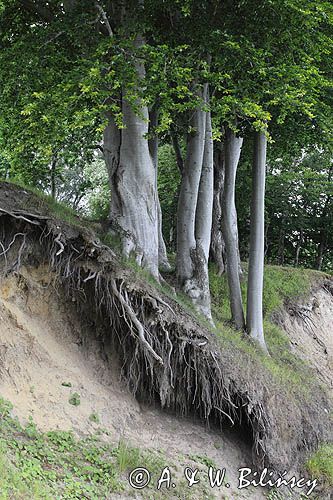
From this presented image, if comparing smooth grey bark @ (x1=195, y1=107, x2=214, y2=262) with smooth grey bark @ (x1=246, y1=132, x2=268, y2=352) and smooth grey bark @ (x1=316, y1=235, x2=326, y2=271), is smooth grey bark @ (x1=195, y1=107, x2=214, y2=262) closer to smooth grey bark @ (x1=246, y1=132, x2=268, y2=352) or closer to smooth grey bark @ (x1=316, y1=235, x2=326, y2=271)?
smooth grey bark @ (x1=246, y1=132, x2=268, y2=352)

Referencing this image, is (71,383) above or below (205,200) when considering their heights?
below

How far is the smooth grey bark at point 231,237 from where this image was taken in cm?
1329

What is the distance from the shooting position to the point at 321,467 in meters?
9.88

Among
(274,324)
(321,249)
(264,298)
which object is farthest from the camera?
(321,249)

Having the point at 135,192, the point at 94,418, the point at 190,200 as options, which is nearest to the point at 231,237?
the point at 190,200

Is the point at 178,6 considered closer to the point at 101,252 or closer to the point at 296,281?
the point at 101,252

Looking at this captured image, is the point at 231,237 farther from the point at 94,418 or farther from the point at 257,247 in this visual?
the point at 94,418

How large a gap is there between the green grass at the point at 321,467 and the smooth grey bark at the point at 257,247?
323 centimetres

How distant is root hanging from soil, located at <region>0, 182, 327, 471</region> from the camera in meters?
8.74

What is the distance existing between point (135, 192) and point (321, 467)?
6487 millimetres

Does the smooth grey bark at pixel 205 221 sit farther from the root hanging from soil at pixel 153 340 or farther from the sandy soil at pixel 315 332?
the sandy soil at pixel 315 332

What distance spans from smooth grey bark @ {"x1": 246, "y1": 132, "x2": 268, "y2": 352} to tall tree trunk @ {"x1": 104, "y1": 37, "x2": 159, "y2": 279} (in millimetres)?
3114

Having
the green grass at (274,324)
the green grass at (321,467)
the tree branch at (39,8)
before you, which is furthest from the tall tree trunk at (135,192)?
the green grass at (321,467)

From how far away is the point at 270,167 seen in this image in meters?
26.2
